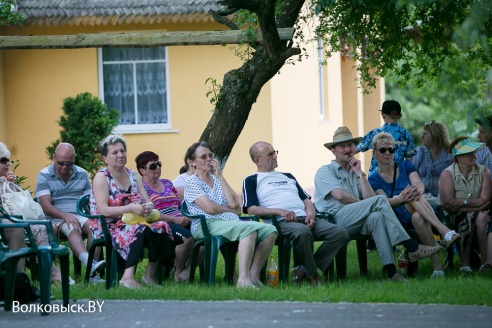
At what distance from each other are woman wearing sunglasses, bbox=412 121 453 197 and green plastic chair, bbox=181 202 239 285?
353 centimetres

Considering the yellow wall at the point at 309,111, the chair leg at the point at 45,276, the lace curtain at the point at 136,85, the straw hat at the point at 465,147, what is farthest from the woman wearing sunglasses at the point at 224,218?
the lace curtain at the point at 136,85

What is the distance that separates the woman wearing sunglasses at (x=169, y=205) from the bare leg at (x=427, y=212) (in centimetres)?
227

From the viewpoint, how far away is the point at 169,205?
466 inches

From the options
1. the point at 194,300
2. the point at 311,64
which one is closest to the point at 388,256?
the point at 194,300

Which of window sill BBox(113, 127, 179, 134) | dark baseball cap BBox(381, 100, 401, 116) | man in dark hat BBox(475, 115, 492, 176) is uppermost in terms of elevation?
dark baseball cap BBox(381, 100, 401, 116)

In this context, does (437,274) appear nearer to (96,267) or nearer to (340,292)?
(340,292)

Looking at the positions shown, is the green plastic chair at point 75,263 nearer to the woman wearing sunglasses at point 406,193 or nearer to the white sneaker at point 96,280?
the white sneaker at point 96,280

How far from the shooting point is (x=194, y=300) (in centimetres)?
995

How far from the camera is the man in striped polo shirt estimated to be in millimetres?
12031

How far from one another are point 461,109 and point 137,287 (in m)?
4.36

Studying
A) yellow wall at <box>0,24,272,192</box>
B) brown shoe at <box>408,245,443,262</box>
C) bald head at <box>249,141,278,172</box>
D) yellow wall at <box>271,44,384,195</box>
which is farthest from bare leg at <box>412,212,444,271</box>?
yellow wall at <box>0,24,272,192</box>

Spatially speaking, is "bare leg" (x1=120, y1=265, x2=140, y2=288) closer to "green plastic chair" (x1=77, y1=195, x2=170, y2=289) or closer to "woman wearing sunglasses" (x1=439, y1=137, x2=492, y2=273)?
"green plastic chair" (x1=77, y1=195, x2=170, y2=289)

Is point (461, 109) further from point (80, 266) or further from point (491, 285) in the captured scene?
point (80, 266)

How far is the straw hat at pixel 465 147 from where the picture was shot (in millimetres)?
12711
